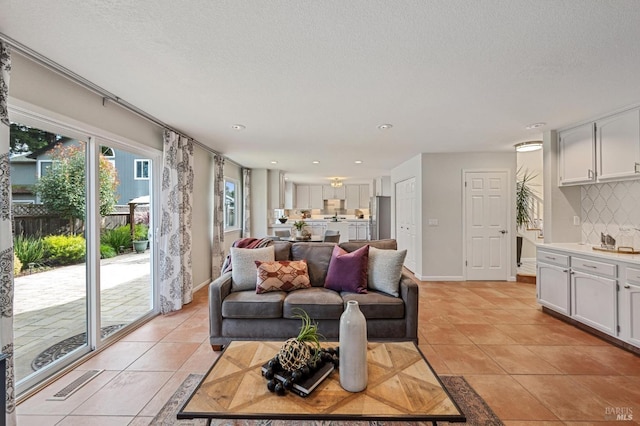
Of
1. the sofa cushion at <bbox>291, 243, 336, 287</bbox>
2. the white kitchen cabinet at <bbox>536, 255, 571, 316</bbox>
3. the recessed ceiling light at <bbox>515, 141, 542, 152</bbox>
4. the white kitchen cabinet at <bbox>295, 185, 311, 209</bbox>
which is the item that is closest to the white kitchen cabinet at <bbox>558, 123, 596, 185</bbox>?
the recessed ceiling light at <bbox>515, 141, 542, 152</bbox>

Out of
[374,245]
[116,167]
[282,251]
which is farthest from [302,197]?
[116,167]

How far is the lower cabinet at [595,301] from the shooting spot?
292 cm

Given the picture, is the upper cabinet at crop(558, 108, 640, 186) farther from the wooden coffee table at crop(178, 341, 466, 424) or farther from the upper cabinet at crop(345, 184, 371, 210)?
the upper cabinet at crop(345, 184, 371, 210)

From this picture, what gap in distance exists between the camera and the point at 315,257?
11.1 feet

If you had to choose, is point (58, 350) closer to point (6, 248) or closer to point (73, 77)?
point (6, 248)

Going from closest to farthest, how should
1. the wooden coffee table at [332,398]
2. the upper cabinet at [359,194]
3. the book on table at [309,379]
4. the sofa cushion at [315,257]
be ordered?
the wooden coffee table at [332,398]
the book on table at [309,379]
the sofa cushion at [315,257]
the upper cabinet at [359,194]

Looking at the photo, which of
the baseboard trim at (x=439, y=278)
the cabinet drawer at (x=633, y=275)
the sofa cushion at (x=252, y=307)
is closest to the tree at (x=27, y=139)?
the sofa cushion at (x=252, y=307)

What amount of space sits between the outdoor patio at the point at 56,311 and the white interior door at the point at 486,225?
211 inches

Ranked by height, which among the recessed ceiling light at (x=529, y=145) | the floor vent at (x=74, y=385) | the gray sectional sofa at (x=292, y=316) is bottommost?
the floor vent at (x=74, y=385)

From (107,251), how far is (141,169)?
1.13 meters

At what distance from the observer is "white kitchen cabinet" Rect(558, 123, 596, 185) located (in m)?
3.61

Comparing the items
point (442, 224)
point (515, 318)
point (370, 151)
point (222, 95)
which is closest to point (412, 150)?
point (370, 151)

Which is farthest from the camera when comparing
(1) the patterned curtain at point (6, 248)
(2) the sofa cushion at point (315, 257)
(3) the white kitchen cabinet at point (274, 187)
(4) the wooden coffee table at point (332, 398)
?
(3) the white kitchen cabinet at point (274, 187)

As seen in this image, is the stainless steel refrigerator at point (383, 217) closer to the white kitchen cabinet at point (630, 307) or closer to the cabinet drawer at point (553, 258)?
the cabinet drawer at point (553, 258)
